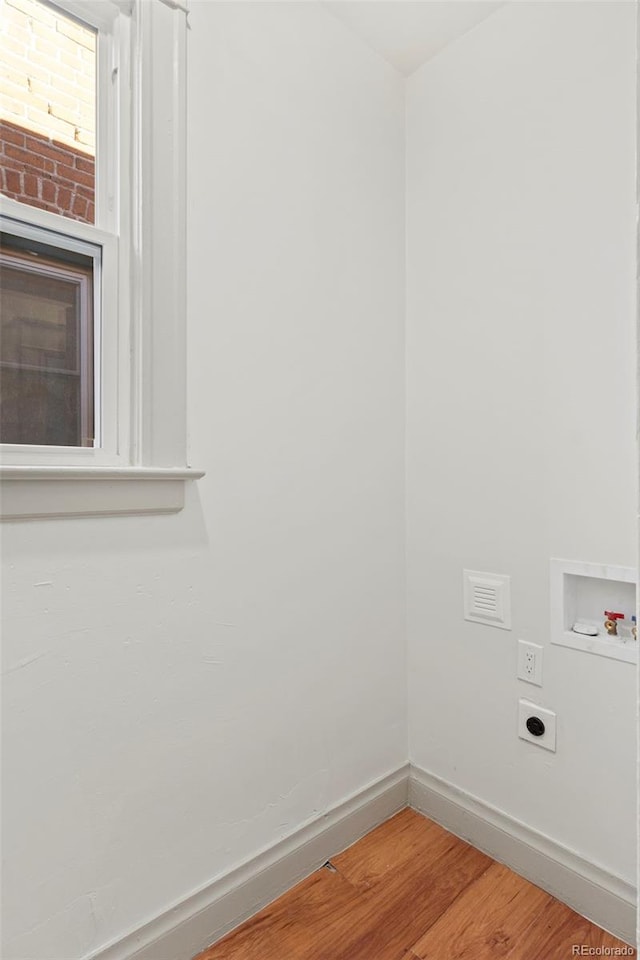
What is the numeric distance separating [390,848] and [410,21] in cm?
242

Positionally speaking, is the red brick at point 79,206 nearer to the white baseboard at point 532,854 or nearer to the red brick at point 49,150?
the red brick at point 49,150

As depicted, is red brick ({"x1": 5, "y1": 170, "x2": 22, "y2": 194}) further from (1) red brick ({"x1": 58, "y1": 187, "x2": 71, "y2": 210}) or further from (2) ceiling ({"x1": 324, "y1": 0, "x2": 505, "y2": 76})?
(2) ceiling ({"x1": 324, "y1": 0, "x2": 505, "y2": 76})

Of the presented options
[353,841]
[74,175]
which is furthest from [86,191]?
[353,841]

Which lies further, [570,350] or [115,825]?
[570,350]

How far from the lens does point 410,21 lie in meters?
1.58

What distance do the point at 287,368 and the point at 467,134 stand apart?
0.92m

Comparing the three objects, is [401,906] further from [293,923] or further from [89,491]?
[89,491]

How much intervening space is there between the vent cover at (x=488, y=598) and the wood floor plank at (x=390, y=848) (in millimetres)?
663

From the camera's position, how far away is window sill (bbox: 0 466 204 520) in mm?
966

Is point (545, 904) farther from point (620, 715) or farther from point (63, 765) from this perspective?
point (63, 765)

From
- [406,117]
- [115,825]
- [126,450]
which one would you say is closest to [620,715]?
[115,825]

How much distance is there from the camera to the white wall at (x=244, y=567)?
3.42 feet

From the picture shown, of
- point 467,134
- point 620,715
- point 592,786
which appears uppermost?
point 467,134

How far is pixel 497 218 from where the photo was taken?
5.04 feet
